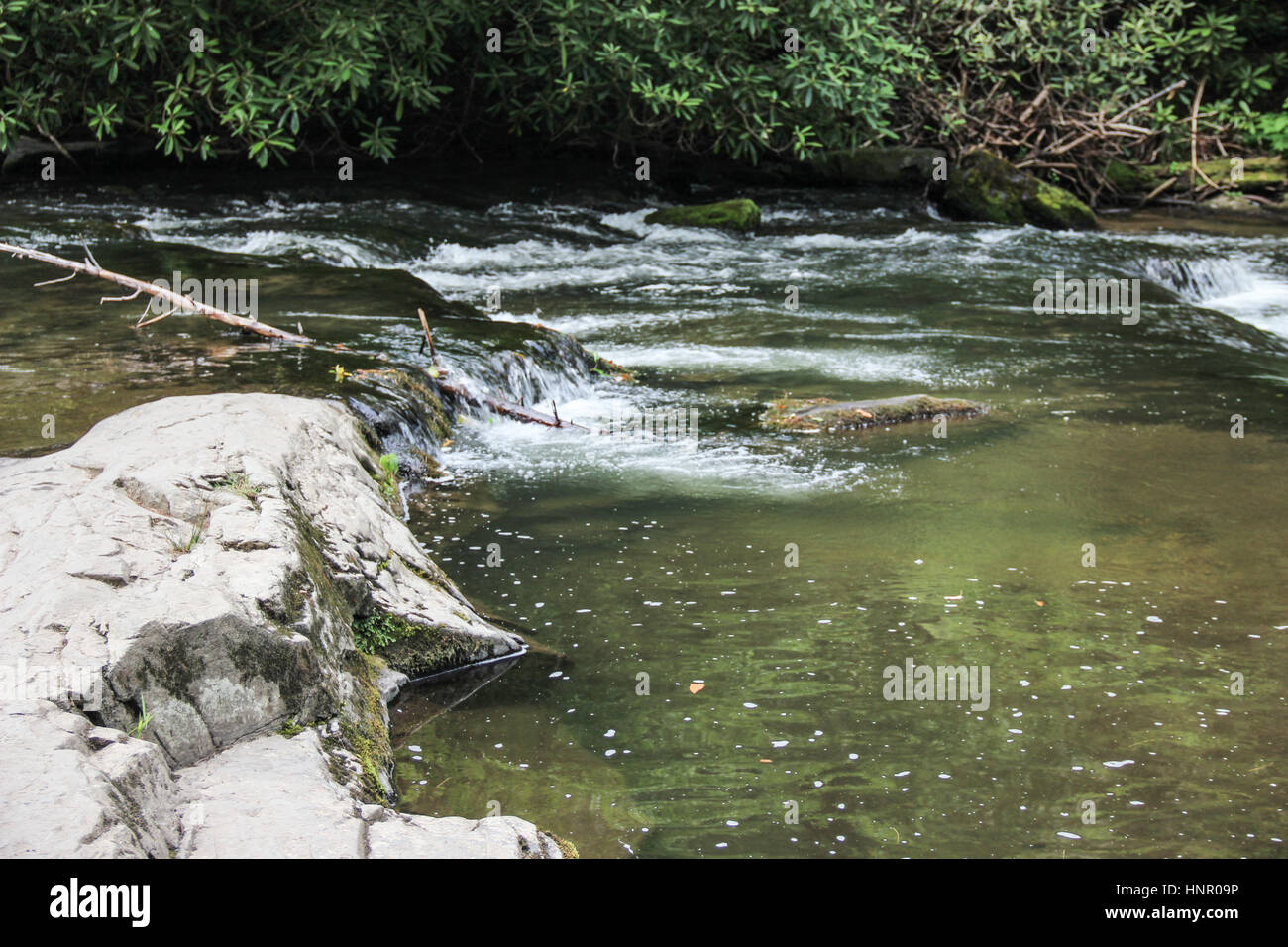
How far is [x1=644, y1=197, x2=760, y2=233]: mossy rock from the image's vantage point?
50.6ft

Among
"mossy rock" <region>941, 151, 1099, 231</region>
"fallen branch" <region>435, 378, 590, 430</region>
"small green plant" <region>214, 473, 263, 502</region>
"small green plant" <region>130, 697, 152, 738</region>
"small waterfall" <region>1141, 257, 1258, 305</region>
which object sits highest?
"mossy rock" <region>941, 151, 1099, 231</region>

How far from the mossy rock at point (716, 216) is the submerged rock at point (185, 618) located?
11.3 meters

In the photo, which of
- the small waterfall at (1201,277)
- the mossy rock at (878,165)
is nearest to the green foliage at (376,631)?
the small waterfall at (1201,277)

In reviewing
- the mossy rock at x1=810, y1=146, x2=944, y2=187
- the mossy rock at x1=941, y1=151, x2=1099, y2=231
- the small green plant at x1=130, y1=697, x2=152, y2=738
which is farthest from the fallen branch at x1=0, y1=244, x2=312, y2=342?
the mossy rock at x1=810, y1=146, x2=944, y2=187

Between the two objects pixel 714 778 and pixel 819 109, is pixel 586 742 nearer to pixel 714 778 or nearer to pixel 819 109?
pixel 714 778

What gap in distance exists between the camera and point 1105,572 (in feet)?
16.9

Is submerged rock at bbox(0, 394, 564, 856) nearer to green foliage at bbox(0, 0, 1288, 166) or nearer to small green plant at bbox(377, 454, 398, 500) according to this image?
small green plant at bbox(377, 454, 398, 500)

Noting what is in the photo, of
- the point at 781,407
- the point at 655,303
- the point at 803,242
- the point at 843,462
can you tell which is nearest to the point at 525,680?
the point at 843,462

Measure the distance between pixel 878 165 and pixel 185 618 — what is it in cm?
1627

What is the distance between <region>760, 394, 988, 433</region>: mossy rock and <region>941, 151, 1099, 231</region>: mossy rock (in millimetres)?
8895

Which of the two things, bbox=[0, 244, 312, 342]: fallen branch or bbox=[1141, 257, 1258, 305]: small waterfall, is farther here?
bbox=[1141, 257, 1258, 305]: small waterfall

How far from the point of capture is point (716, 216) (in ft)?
51.0

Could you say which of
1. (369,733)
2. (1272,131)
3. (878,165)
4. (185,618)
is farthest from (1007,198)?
(185,618)

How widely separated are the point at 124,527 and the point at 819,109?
14251 millimetres
